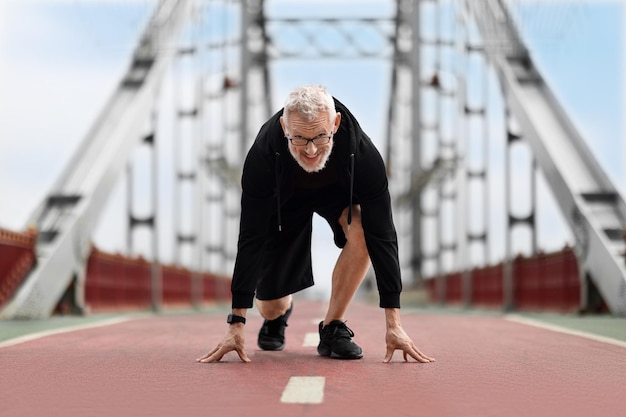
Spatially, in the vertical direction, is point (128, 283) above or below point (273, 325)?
above

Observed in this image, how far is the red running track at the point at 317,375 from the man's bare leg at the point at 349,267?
30 centimetres

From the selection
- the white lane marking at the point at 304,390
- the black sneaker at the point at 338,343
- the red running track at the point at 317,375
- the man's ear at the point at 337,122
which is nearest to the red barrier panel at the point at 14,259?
the red running track at the point at 317,375

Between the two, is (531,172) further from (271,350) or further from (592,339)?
(271,350)

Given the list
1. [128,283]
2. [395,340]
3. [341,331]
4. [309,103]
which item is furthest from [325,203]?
[128,283]

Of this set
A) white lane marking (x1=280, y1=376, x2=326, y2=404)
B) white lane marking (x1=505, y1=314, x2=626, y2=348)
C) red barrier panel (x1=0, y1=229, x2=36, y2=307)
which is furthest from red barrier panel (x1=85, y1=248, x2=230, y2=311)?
white lane marking (x1=280, y1=376, x2=326, y2=404)

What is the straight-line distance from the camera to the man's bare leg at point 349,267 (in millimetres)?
5184

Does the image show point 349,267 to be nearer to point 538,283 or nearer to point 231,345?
point 231,345

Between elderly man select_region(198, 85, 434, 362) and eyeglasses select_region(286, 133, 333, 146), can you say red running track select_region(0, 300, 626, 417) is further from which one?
eyeglasses select_region(286, 133, 333, 146)

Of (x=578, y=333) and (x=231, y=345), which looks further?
(x=578, y=333)

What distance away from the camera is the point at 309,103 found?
14.1ft

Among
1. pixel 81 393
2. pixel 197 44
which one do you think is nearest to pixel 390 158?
pixel 197 44

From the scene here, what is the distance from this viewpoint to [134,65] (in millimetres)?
16266

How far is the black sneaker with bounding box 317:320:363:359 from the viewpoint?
16.7ft

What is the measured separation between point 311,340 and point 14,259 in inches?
190
